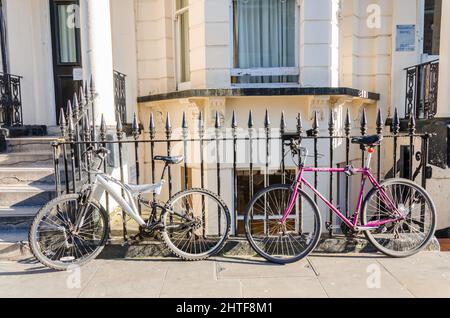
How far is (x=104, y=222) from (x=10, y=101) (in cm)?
444

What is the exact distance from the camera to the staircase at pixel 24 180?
4094 mm

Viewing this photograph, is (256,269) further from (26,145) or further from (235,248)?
(26,145)

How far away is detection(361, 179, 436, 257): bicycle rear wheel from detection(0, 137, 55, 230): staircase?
3710 mm

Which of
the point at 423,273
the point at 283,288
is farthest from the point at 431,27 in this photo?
the point at 283,288

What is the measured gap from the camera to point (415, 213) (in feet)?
14.6

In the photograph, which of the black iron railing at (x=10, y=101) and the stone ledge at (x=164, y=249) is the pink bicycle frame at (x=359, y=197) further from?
the black iron railing at (x=10, y=101)

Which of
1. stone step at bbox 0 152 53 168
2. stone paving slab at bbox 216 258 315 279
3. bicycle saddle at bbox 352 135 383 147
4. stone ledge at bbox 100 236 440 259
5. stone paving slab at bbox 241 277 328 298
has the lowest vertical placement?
stone paving slab at bbox 241 277 328 298

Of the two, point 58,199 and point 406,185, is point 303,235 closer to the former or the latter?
point 406,185

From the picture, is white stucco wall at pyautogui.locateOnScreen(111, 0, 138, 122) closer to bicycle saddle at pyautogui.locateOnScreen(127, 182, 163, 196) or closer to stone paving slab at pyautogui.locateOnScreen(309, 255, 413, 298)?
bicycle saddle at pyautogui.locateOnScreen(127, 182, 163, 196)

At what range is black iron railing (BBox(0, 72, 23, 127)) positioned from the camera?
6.40 metres

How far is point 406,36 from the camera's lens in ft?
22.8

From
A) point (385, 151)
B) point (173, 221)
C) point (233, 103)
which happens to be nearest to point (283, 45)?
point (233, 103)

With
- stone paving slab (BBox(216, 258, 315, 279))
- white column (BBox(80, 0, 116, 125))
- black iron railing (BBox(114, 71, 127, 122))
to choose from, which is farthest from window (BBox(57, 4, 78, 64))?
stone paving slab (BBox(216, 258, 315, 279))

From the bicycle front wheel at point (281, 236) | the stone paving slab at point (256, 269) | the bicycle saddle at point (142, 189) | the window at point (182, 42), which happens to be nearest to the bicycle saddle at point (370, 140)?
the bicycle front wheel at point (281, 236)
